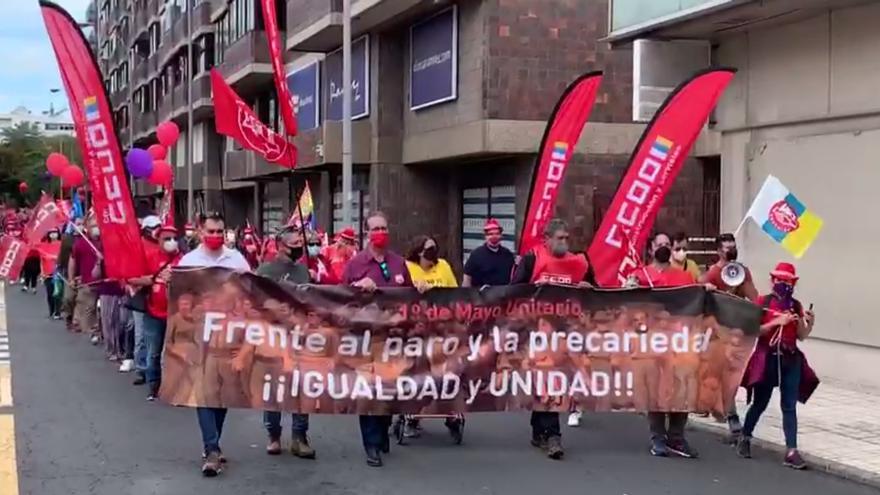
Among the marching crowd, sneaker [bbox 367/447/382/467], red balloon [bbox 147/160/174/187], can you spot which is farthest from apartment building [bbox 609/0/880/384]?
red balloon [bbox 147/160/174/187]

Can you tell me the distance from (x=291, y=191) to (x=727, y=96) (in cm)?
1808

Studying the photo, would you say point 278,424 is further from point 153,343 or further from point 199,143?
point 199,143

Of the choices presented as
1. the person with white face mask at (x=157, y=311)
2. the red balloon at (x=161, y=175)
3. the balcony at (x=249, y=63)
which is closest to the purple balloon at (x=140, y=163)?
the red balloon at (x=161, y=175)

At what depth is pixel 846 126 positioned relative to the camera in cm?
1256

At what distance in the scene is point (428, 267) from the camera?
9227mm

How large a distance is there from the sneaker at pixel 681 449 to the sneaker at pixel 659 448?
2.6 inches

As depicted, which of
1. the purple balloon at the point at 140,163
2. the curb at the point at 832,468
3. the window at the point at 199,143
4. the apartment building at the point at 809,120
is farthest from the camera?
the window at the point at 199,143

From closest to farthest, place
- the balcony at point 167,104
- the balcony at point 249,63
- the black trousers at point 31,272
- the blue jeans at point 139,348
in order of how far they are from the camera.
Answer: the blue jeans at point 139,348 < the black trousers at point 31,272 < the balcony at point 249,63 < the balcony at point 167,104

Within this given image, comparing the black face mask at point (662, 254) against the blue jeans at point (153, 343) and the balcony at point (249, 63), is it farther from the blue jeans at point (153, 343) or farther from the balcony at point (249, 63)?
the balcony at point (249, 63)

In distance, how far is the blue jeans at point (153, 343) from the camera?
36.1 feet

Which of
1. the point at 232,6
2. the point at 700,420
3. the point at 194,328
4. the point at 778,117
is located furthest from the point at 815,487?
the point at 232,6

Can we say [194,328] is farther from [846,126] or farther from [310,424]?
[846,126]

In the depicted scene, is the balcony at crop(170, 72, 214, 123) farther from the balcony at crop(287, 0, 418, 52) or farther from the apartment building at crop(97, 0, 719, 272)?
the balcony at crop(287, 0, 418, 52)

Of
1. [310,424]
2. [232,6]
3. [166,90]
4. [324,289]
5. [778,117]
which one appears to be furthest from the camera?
[166,90]
